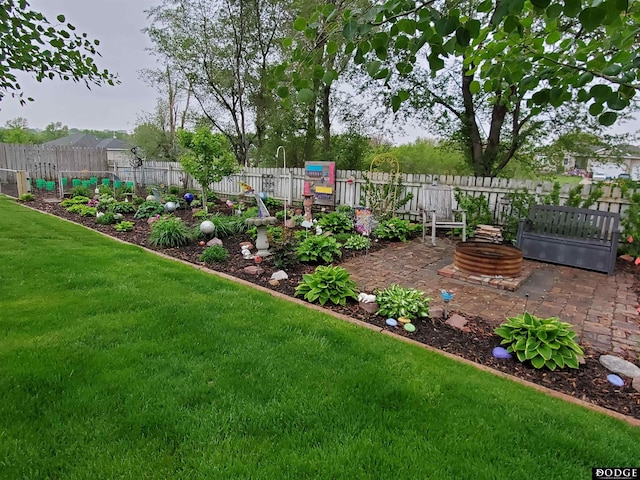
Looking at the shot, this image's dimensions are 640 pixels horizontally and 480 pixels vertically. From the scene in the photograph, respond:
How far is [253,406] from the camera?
1.95 metres

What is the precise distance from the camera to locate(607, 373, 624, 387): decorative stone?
7.98ft

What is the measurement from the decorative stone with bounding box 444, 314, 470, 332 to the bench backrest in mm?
3183

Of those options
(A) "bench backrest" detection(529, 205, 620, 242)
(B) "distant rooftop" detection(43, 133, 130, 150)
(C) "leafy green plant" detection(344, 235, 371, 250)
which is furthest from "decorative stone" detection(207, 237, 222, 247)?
(B) "distant rooftop" detection(43, 133, 130, 150)

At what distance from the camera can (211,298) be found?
11.4ft

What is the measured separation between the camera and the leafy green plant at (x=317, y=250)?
16.5 ft

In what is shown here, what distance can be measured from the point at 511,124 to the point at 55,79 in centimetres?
941

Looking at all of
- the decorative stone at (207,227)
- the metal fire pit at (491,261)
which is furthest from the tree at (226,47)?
the metal fire pit at (491,261)

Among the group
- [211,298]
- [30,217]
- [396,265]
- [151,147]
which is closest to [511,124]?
[396,265]

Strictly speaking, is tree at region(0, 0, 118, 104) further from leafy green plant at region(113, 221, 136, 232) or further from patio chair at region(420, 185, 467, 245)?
patio chair at region(420, 185, 467, 245)

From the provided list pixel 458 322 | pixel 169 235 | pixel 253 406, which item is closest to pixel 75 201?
pixel 169 235

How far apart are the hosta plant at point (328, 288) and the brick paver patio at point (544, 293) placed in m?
0.38

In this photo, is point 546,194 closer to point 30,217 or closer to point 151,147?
point 30,217

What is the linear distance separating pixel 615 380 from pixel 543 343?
1.49ft

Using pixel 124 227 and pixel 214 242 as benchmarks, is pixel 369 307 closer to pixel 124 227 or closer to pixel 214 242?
pixel 214 242
